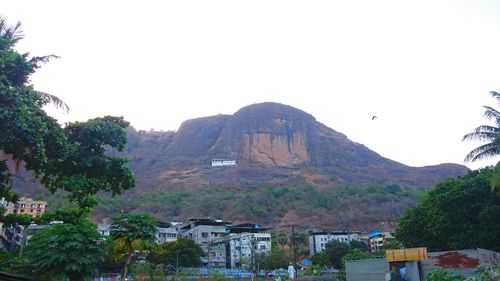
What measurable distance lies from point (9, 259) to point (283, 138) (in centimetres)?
13289

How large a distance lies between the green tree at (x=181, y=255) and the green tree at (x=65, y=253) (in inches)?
1562

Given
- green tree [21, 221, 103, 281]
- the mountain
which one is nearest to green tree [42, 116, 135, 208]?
green tree [21, 221, 103, 281]

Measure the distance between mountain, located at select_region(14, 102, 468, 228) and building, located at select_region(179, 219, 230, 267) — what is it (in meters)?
16.9

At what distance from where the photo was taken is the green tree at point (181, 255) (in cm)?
5056

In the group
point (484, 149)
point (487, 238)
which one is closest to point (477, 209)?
point (487, 238)

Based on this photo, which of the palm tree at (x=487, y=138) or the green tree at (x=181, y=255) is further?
the green tree at (x=181, y=255)

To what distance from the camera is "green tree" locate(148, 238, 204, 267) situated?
50.6 meters

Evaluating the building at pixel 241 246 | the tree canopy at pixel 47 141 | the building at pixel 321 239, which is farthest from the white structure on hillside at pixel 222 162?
the tree canopy at pixel 47 141

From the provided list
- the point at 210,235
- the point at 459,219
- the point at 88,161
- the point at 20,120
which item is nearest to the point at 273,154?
the point at 210,235

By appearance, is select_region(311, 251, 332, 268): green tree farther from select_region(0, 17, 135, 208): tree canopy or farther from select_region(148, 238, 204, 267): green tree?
select_region(0, 17, 135, 208): tree canopy

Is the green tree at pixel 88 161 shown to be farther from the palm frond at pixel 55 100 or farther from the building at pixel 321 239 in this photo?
the building at pixel 321 239

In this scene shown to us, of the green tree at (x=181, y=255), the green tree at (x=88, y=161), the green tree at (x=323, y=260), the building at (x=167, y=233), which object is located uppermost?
the green tree at (x=88, y=161)

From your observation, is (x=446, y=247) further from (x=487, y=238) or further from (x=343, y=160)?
(x=343, y=160)

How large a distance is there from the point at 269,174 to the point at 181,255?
78.5 metres
